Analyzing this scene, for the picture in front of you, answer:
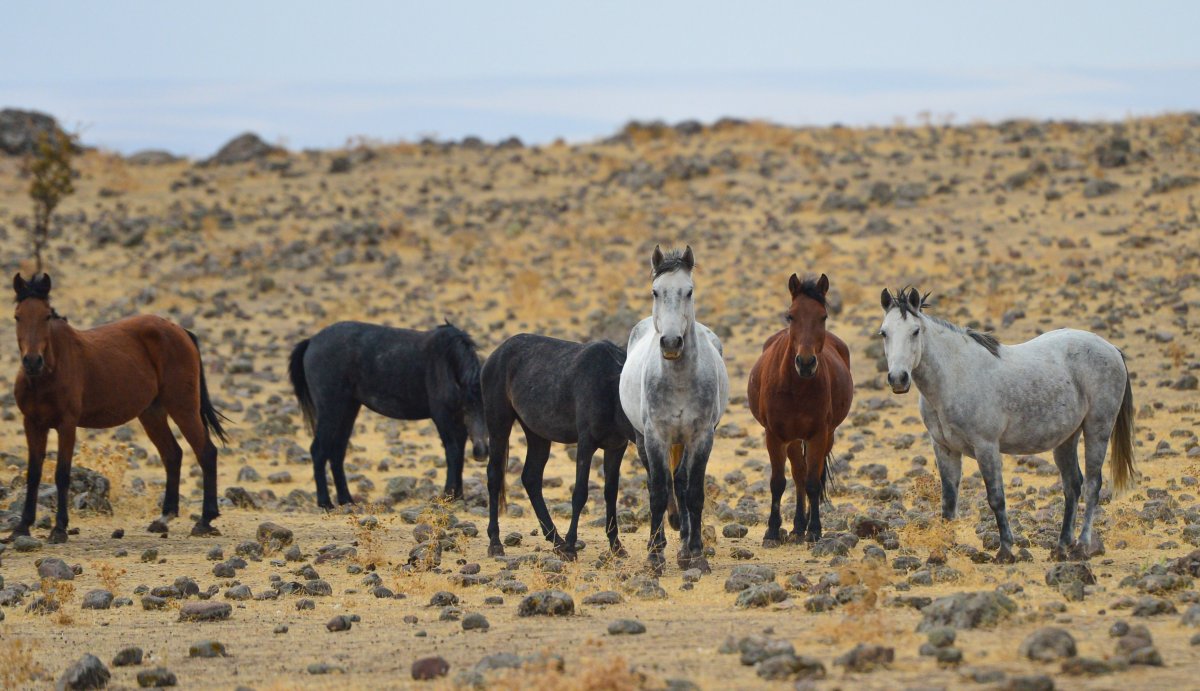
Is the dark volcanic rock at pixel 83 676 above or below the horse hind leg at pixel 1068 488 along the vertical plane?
below

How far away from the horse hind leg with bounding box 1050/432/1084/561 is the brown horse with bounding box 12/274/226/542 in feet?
24.6

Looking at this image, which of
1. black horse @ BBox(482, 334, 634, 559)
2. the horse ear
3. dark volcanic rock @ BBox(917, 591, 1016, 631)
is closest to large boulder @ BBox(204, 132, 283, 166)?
black horse @ BBox(482, 334, 634, 559)

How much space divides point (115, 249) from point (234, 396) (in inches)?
606

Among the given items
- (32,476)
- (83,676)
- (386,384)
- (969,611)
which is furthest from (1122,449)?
(32,476)

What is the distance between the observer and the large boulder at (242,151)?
1825 inches

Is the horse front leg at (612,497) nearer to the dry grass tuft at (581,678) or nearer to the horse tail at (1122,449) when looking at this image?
the dry grass tuft at (581,678)

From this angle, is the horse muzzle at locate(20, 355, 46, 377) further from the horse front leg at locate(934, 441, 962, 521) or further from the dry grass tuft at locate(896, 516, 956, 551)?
the horse front leg at locate(934, 441, 962, 521)

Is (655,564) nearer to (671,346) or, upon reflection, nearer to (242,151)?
(671,346)

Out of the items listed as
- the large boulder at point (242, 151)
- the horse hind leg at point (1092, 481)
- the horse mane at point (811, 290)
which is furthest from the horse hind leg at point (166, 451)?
the large boulder at point (242, 151)

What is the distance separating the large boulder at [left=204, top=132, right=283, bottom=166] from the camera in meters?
46.3

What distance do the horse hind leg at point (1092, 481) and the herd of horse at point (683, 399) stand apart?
2cm

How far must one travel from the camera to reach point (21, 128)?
149ft

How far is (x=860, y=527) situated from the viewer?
10570mm

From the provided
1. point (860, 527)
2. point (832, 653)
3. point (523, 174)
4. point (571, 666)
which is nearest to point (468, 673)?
point (571, 666)
